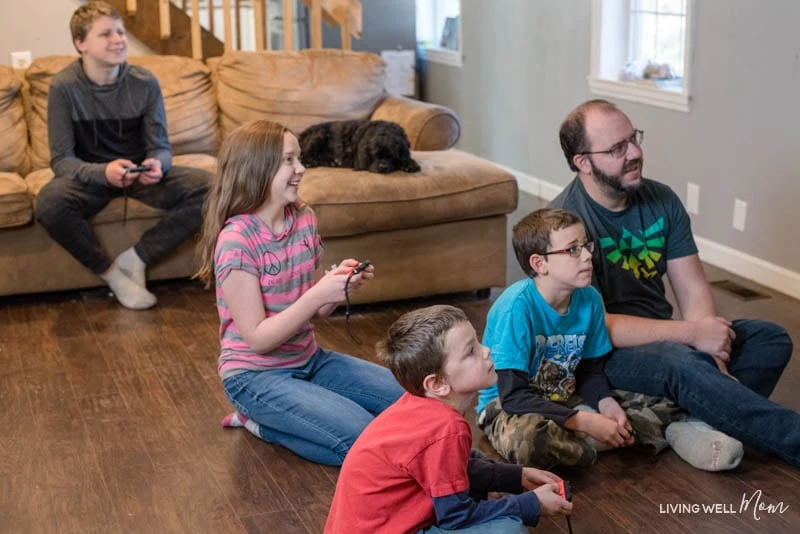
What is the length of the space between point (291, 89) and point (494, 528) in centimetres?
344

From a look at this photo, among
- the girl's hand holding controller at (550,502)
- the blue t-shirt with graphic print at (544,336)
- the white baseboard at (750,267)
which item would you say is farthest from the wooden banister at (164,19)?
the girl's hand holding controller at (550,502)

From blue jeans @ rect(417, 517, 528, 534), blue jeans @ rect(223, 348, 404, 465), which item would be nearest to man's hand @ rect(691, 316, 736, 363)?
blue jeans @ rect(223, 348, 404, 465)

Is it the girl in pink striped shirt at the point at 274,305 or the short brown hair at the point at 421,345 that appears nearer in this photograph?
the short brown hair at the point at 421,345

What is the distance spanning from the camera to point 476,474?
2.25m

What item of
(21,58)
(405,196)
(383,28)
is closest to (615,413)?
(405,196)

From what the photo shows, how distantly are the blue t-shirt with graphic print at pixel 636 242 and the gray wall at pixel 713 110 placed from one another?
144 centimetres

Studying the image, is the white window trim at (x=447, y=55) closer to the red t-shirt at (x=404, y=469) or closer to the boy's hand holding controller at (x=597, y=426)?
the boy's hand holding controller at (x=597, y=426)

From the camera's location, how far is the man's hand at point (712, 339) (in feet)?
9.63

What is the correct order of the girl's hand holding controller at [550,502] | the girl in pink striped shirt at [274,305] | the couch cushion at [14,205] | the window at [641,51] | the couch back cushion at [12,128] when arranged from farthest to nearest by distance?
the window at [641,51], the couch back cushion at [12,128], the couch cushion at [14,205], the girl in pink striped shirt at [274,305], the girl's hand holding controller at [550,502]

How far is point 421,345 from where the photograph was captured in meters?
2.03

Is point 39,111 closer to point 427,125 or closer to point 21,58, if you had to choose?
point 21,58

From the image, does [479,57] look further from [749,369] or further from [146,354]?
[749,369]

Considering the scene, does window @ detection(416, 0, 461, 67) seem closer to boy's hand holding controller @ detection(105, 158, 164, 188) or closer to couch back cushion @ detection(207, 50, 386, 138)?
couch back cushion @ detection(207, 50, 386, 138)

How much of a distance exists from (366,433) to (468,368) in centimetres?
24
